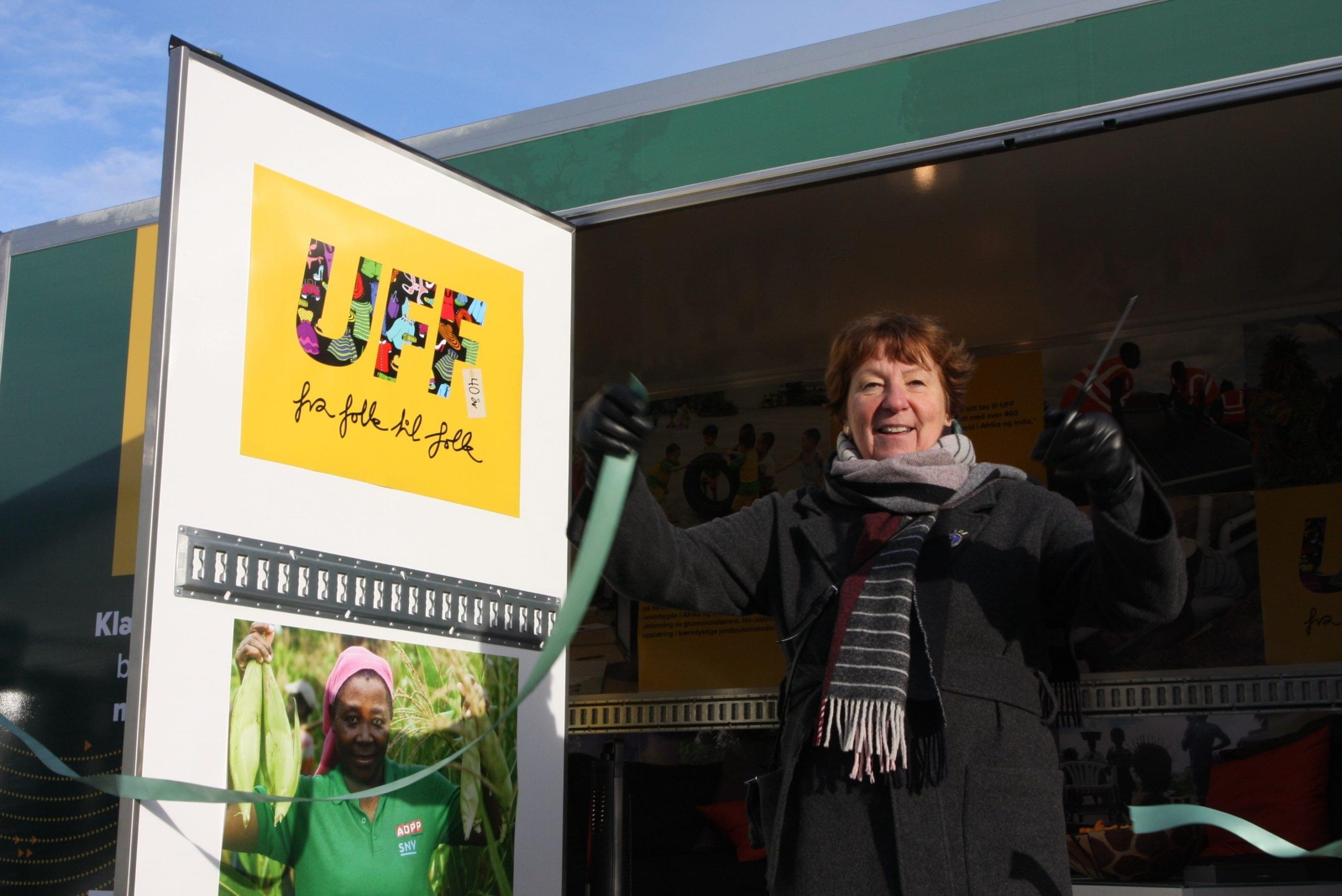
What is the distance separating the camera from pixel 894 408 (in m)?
2.20

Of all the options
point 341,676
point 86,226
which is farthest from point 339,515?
point 86,226

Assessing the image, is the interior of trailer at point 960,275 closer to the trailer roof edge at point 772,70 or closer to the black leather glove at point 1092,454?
the trailer roof edge at point 772,70

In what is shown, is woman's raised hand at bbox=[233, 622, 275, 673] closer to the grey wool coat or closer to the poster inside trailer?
the poster inside trailer

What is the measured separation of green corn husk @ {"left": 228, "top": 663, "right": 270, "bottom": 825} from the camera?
2.29 m

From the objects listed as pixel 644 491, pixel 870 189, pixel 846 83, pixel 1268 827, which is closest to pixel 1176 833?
pixel 1268 827

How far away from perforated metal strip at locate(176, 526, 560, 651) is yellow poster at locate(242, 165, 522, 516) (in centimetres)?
14

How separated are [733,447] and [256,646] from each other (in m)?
4.60

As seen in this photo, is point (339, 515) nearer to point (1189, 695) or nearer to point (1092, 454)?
point (1092, 454)

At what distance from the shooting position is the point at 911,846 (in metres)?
1.86

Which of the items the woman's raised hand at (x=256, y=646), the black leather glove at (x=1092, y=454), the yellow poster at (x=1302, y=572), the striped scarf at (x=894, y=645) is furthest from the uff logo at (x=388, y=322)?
the yellow poster at (x=1302, y=572)

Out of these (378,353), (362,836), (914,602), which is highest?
(378,353)

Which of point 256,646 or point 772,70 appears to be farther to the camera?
point 772,70

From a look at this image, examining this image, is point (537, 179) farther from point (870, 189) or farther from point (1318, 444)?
point (1318, 444)

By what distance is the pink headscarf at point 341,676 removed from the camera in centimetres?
248
